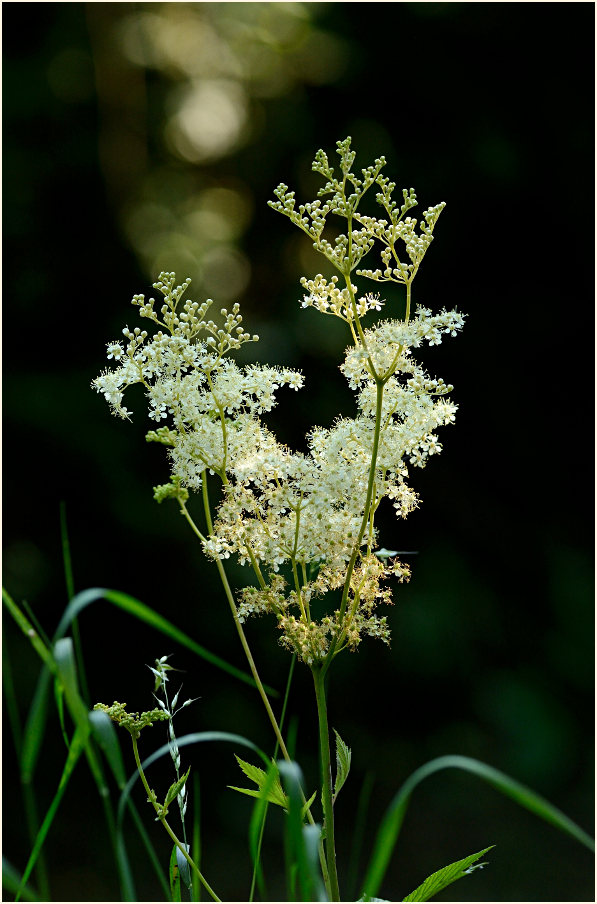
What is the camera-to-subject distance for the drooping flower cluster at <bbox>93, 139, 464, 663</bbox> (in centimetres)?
57

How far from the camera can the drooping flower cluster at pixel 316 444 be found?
573mm

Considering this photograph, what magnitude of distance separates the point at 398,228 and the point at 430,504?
1652mm

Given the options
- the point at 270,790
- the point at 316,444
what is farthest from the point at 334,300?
the point at 270,790

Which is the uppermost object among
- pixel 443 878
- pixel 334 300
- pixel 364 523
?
pixel 334 300

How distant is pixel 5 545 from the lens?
2146 millimetres

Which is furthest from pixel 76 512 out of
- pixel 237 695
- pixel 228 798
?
pixel 228 798

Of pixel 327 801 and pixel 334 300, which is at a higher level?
pixel 334 300

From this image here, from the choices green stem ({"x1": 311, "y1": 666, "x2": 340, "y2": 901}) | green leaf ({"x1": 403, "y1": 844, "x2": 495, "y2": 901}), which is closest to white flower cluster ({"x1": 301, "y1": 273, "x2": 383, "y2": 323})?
green stem ({"x1": 311, "y1": 666, "x2": 340, "y2": 901})

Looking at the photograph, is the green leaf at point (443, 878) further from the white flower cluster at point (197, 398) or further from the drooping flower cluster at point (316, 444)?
the white flower cluster at point (197, 398)

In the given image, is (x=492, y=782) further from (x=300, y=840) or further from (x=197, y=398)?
(x=197, y=398)

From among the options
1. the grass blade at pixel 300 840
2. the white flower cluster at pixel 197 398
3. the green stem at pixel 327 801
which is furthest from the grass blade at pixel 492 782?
the white flower cluster at pixel 197 398

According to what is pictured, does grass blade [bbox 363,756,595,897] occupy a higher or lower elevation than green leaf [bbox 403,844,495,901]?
higher

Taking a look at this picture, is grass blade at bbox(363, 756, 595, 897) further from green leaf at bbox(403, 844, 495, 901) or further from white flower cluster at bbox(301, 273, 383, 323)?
white flower cluster at bbox(301, 273, 383, 323)

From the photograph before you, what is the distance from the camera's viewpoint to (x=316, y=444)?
61 centimetres
